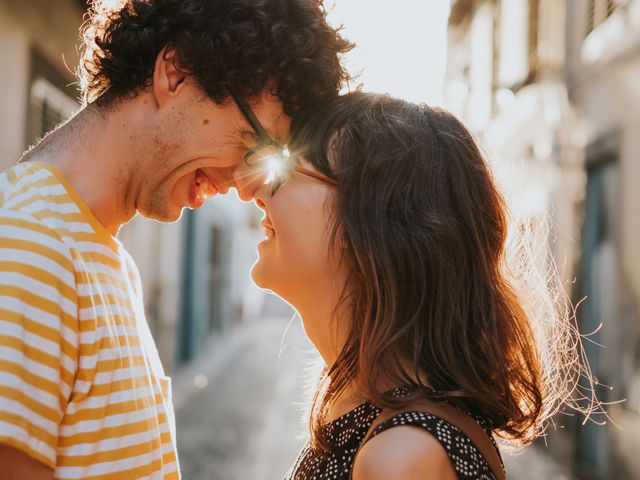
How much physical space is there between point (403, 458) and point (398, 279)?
500mm

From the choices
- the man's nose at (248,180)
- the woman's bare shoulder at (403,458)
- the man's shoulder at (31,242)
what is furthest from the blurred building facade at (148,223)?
the woman's bare shoulder at (403,458)

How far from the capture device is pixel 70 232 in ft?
6.26

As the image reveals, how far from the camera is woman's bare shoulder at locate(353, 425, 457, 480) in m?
1.52

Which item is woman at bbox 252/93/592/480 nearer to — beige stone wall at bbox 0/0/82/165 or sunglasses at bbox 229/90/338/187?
sunglasses at bbox 229/90/338/187

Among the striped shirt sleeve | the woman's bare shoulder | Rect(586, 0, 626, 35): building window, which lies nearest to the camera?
the woman's bare shoulder

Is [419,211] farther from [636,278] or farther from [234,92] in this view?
[636,278]

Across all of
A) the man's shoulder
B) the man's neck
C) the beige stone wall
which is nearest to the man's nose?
the man's neck

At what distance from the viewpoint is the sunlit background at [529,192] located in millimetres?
6805

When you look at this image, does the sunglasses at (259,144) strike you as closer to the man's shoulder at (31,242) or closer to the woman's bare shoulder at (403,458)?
the man's shoulder at (31,242)

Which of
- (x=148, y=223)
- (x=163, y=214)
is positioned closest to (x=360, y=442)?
(x=163, y=214)

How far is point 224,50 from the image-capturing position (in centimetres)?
231

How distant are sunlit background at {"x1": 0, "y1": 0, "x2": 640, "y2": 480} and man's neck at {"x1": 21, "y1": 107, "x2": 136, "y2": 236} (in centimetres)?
69

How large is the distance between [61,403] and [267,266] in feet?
2.02

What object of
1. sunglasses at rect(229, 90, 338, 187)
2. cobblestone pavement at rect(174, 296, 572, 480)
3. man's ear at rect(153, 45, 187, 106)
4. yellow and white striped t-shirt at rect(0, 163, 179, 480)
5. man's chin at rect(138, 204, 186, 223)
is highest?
man's ear at rect(153, 45, 187, 106)
